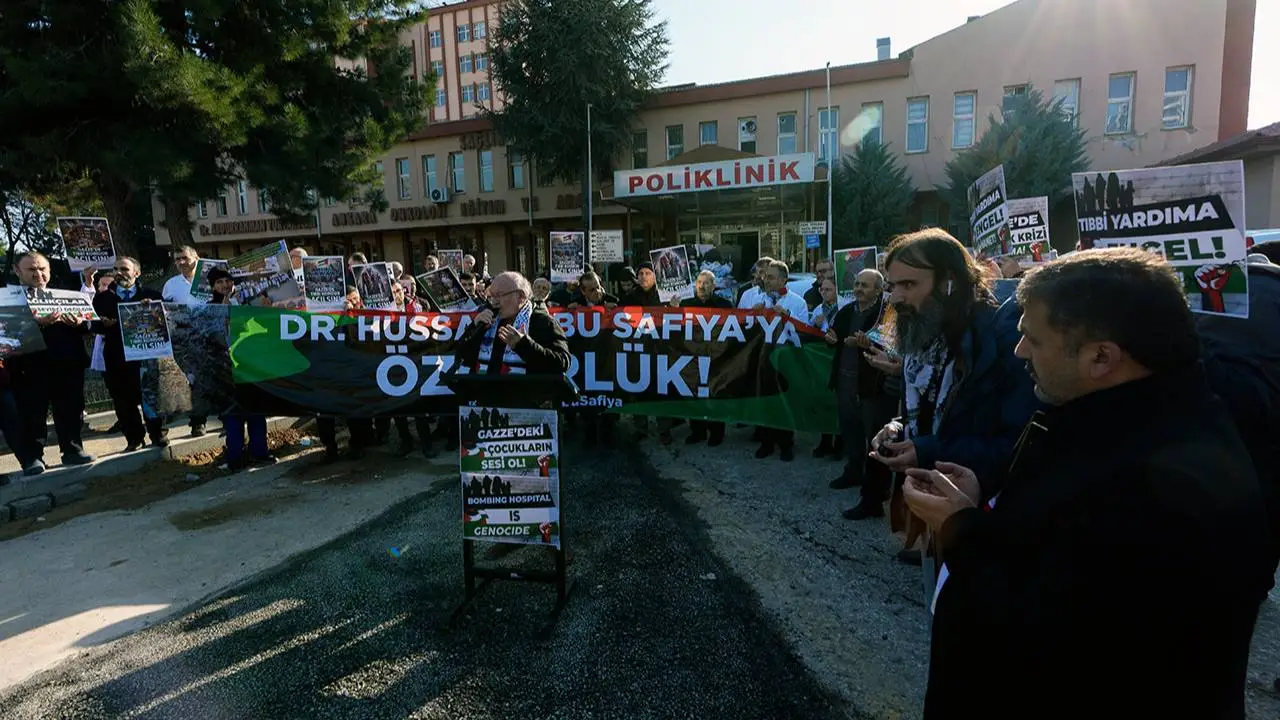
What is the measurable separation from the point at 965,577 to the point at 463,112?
59.4 m

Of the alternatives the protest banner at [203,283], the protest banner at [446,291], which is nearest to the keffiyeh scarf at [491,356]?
the protest banner at [446,291]

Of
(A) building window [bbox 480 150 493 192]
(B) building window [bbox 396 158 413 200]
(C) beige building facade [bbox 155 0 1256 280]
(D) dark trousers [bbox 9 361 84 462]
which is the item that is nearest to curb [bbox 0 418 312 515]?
(D) dark trousers [bbox 9 361 84 462]

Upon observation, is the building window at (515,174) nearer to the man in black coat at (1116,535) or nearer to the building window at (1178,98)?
the building window at (1178,98)

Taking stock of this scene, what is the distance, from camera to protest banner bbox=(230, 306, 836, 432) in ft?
20.5

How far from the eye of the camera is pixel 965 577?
141 cm

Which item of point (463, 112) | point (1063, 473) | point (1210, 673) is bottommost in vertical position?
point (1210, 673)

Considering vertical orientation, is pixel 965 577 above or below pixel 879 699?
above

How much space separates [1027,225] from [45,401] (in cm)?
982

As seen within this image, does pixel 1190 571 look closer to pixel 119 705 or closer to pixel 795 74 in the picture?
pixel 119 705

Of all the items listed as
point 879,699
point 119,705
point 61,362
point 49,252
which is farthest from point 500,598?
point 49,252

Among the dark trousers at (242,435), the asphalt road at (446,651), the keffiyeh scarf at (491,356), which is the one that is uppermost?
the keffiyeh scarf at (491,356)

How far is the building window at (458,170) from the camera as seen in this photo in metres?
29.6

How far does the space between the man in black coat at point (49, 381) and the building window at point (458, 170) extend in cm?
2467

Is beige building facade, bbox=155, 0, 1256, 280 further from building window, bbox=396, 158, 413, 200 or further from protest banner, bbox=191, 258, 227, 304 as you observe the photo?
protest banner, bbox=191, 258, 227, 304
